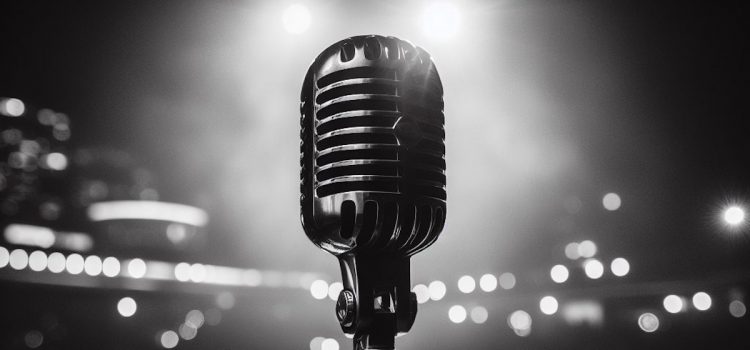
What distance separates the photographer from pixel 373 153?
67 centimetres

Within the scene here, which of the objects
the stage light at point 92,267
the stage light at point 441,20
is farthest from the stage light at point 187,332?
the stage light at point 441,20

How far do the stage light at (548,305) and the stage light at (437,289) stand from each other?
1029mm

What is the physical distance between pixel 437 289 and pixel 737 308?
9.92 ft

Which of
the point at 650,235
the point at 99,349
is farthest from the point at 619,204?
the point at 99,349

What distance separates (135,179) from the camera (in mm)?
5258

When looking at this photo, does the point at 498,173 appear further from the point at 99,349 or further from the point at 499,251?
the point at 99,349

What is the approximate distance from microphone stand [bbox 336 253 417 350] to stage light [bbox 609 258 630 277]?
4.41 m

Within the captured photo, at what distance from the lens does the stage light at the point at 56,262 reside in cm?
582

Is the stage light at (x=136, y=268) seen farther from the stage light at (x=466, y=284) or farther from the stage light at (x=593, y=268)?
the stage light at (x=593, y=268)

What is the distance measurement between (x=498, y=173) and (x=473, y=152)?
1.76 feet

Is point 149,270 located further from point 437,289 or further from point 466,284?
point 466,284

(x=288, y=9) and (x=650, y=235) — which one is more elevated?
(x=288, y=9)

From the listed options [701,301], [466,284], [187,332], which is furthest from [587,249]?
[187,332]

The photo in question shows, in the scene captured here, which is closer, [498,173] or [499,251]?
[498,173]
